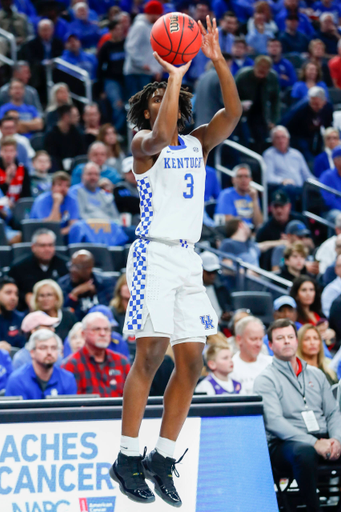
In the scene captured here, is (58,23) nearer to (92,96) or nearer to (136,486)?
(92,96)

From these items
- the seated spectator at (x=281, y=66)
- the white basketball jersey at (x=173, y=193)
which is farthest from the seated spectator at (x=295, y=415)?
the seated spectator at (x=281, y=66)

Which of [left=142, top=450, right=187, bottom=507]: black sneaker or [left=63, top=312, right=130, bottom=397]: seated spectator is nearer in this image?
[left=142, top=450, right=187, bottom=507]: black sneaker

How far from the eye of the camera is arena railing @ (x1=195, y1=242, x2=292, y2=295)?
927 centimetres

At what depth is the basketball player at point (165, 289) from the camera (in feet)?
13.3

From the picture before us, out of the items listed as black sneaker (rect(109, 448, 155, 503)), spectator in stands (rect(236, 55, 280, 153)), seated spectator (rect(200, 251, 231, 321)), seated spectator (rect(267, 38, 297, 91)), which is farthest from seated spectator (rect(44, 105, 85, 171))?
black sneaker (rect(109, 448, 155, 503))

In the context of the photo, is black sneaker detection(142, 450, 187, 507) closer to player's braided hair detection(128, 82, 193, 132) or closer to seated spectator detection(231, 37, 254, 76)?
player's braided hair detection(128, 82, 193, 132)

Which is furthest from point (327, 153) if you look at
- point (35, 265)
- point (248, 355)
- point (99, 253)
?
point (248, 355)

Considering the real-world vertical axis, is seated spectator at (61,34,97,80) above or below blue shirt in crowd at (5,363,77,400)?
above

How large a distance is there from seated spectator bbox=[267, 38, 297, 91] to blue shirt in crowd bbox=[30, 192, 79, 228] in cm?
594

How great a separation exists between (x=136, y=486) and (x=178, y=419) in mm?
392

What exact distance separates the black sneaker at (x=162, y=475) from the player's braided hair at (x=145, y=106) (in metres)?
1.68

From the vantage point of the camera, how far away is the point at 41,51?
1345 cm

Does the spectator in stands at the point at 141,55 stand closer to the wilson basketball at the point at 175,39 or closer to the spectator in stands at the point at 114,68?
the spectator in stands at the point at 114,68

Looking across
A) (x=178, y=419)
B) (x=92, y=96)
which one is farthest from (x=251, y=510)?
(x=92, y=96)
